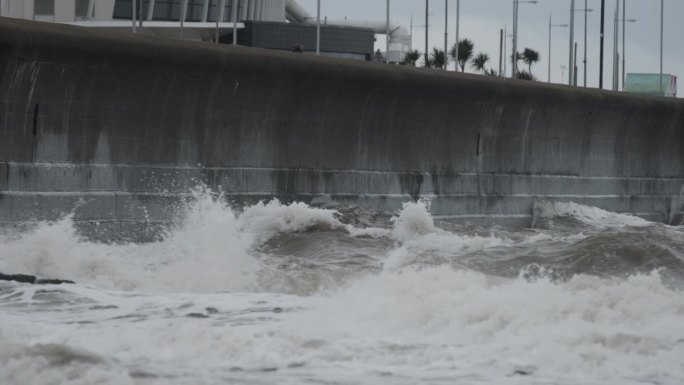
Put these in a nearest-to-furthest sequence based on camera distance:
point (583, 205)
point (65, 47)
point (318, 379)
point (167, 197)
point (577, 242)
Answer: point (318, 379) → point (65, 47) → point (167, 197) → point (577, 242) → point (583, 205)

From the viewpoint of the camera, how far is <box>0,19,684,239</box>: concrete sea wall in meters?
14.8

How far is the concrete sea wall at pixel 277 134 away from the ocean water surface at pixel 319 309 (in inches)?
21.9

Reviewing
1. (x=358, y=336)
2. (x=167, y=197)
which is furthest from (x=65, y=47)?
(x=358, y=336)

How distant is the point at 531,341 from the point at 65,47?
7.19 metres

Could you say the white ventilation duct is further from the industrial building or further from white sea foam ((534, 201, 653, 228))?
white sea foam ((534, 201, 653, 228))

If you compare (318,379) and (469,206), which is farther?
(469,206)

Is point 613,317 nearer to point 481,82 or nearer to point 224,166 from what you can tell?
point 224,166

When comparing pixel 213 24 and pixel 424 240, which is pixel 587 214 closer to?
pixel 424 240

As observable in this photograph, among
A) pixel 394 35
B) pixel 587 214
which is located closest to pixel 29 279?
pixel 587 214

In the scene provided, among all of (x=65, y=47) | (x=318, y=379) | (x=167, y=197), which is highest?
(x=65, y=47)

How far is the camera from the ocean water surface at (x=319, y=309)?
9312 mm

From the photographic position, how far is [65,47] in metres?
14.9

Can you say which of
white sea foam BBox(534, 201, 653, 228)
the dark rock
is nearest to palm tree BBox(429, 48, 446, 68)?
white sea foam BBox(534, 201, 653, 228)

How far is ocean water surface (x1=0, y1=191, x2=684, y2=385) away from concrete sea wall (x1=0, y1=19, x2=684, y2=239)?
556mm
